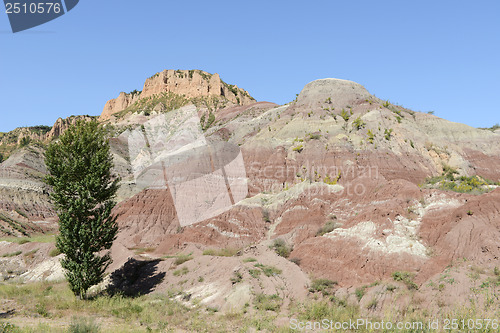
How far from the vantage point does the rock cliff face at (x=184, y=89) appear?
11925 centimetres

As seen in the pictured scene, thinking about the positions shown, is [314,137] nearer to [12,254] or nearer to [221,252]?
[221,252]

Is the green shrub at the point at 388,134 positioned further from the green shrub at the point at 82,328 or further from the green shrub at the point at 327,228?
the green shrub at the point at 82,328

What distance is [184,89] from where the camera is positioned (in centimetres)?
12150

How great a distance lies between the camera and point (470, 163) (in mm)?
43781

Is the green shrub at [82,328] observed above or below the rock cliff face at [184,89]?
below

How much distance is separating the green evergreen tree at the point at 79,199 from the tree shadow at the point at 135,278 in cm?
301

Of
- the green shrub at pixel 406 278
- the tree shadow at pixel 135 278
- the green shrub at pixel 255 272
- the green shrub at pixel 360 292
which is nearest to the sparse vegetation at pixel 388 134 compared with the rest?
the green shrub at pixel 406 278

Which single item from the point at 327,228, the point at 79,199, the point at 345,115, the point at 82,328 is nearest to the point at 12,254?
the point at 79,199

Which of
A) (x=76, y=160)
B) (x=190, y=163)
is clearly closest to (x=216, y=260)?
(x=76, y=160)

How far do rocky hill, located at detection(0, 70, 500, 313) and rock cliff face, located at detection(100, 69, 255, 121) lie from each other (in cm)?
4266

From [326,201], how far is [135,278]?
20.1 metres

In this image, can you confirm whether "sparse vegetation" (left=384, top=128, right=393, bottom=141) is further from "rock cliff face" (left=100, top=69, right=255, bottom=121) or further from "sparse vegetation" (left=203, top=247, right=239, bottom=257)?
"rock cliff face" (left=100, top=69, right=255, bottom=121)

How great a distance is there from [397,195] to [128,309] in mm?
21341

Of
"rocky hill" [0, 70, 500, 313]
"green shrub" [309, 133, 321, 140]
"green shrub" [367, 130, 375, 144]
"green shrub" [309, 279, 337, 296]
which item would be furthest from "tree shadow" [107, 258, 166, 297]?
"green shrub" [367, 130, 375, 144]
